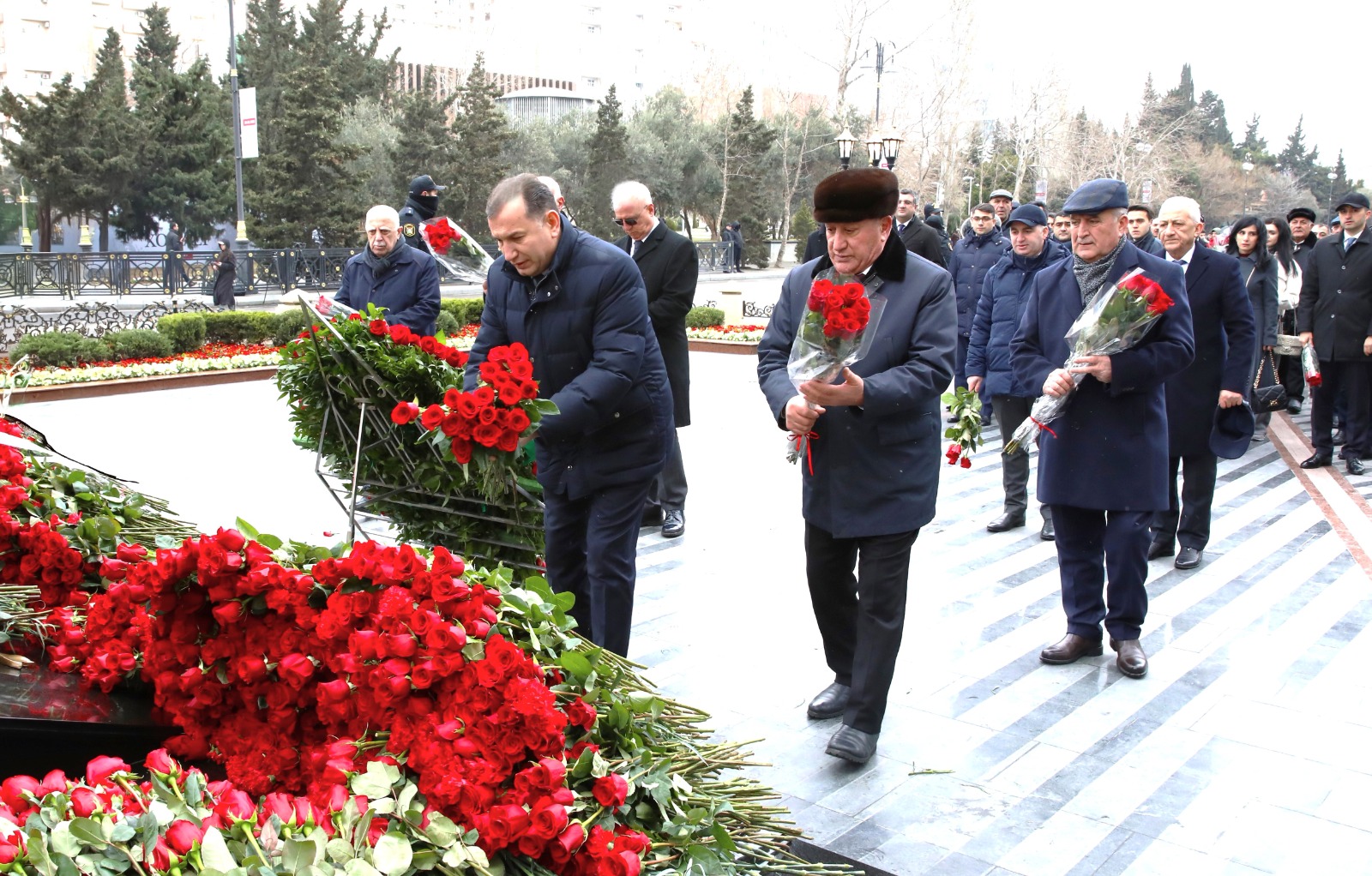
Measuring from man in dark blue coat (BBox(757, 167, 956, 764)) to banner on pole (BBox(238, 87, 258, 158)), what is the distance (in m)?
24.1

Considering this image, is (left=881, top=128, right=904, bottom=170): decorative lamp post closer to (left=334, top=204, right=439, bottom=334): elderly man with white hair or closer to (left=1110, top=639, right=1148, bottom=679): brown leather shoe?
(left=334, top=204, right=439, bottom=334): elderly man with white hair

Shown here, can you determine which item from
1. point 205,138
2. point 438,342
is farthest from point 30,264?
point 438,342

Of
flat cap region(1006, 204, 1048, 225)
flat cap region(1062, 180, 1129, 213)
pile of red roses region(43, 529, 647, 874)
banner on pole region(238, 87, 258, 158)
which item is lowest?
pile of red roses region(43, 529, 647, 874)

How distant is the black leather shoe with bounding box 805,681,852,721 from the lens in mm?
4281

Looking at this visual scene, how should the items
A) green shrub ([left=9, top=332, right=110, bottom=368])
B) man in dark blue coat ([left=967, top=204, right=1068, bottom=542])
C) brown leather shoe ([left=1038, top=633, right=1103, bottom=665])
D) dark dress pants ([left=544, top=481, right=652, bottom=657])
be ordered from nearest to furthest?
1. dark dress pants ([left=544, top=481, right=652, bottom=657])
2. brown leather shoe ([left=1038, top=633, right=1103, bottom=665])
3. man in dark blue coat ([left=967, top=204, right=1068, bottom=542])
4. green shrub ([left=9, top=332, right=110, bottom=368])

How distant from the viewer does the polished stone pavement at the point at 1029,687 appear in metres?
3.48

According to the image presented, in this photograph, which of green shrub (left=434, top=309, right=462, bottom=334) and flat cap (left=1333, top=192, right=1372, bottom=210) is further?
green shrub (left=434, top=309, right=462, bottom=334)

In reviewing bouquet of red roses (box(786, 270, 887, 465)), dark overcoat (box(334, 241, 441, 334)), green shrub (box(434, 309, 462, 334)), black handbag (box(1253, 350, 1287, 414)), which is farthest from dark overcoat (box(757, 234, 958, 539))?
green shrub (box(434, 309, 462, 334))

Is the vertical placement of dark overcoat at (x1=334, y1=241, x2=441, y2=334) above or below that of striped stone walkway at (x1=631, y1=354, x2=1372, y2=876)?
above

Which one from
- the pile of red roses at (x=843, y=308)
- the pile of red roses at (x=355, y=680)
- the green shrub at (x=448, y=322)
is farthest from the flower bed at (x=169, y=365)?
the pile of red roses at (x=355, y=680)

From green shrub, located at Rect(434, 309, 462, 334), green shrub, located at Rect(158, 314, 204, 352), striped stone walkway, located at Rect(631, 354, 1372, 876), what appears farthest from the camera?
green shrub, located at Rect(434, 309, 462, 334)

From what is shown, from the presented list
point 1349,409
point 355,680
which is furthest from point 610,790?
point 1349,409

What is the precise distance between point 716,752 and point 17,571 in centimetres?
208

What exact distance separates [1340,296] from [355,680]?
9.38 meters
